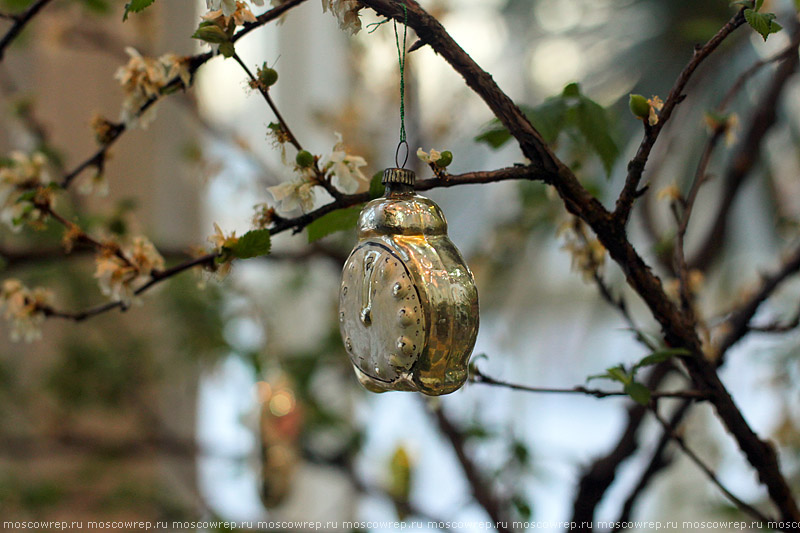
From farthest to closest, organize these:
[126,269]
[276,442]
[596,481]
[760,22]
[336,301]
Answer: [336,301] → [276,442] → [596,481] → [126,269] → [760,22]

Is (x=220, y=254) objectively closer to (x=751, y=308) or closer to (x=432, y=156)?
(x=432, y=156)

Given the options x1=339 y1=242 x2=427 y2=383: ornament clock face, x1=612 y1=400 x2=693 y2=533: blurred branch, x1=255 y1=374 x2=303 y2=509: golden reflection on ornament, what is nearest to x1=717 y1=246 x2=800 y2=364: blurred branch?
x1=612 y1=400 x2=693 y2=533: blurred branch

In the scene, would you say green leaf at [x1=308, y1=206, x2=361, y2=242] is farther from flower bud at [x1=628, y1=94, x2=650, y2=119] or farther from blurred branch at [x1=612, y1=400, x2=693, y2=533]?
blurred branch at [x1=612, y1=400, x2=693, y2=533]

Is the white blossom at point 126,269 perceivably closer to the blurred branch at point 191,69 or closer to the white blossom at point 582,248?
the blurred branch at point 191,69

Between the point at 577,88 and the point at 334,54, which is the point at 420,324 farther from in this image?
the point at 334,54

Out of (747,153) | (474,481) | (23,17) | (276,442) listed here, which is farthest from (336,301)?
(23,17)

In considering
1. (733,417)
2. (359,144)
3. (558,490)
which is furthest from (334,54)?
(733,417)

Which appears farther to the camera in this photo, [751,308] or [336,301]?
[336,301]

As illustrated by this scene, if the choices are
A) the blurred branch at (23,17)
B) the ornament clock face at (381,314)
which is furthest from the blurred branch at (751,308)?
the blurred branch at (23,17)
